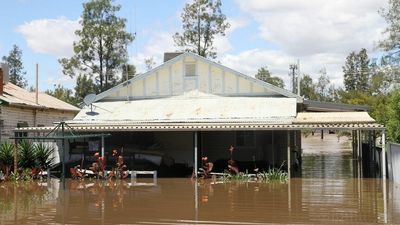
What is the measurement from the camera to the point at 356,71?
80250mm

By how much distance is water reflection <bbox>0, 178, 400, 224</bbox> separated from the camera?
41.0 feet

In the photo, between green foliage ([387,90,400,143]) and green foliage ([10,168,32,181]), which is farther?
green foliage ([387,90,400,143])

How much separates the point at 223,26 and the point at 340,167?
Answer: 2138 cm

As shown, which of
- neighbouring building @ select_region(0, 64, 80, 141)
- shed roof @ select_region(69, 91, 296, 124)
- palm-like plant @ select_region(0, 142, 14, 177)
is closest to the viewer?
palm-like plant @ select_region(0, 142, 14, 177)

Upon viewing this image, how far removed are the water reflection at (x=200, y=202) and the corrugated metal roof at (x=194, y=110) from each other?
3.59m

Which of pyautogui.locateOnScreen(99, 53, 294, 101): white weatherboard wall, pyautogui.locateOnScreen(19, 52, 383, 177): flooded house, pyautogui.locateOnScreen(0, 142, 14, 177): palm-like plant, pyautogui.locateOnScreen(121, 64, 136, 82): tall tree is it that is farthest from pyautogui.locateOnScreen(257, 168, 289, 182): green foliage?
pyautogui.locateOnScreen(121, 64, 136, 82): tall tree

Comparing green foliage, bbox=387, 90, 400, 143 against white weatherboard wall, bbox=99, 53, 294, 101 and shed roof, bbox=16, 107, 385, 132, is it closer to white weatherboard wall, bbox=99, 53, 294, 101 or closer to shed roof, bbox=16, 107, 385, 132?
shed roof, bbox=16, 107, 385, 132

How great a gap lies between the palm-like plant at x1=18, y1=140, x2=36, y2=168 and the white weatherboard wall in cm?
640

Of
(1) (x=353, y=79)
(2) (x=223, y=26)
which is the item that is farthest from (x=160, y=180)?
(1) (x=353, y=79)

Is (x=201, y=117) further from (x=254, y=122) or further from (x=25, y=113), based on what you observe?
(x=25, y=113)

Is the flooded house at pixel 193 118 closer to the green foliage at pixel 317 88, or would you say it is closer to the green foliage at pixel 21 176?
the green foliage at pixel 21 176

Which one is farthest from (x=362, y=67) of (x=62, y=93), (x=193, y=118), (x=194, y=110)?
(x=193, y=118)

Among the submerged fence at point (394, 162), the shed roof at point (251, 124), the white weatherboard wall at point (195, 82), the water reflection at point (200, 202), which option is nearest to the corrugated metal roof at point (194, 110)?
the shed roof at point (251, 124)

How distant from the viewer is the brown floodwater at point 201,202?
40.8 ft
